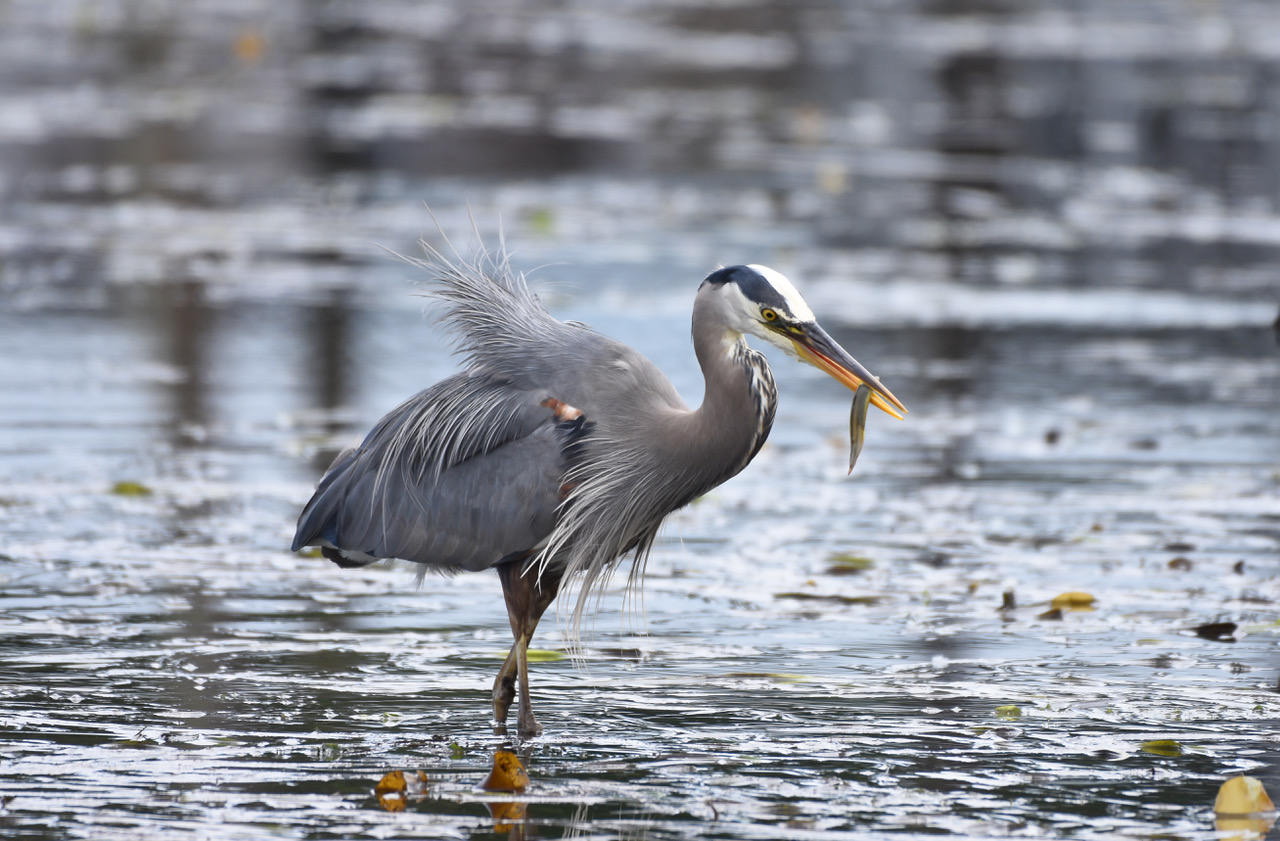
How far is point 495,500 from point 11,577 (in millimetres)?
2190

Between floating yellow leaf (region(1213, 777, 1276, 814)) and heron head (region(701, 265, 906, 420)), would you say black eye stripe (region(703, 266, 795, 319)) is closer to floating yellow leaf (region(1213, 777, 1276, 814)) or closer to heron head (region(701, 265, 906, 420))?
heron head (region(701, 265, 906, 420))

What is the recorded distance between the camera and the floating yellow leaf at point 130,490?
8078 mm

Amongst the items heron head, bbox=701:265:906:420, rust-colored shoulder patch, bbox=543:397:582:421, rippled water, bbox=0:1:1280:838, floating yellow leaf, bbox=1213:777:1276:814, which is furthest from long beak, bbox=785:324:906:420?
floating yellow leaf, bbox=1213:777:1276:814

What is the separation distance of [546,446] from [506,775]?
1165 mm

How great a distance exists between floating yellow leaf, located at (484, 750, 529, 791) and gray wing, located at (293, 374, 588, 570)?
899mm

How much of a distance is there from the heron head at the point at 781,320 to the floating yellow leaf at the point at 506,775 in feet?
4.51

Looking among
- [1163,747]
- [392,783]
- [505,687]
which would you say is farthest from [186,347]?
[1163,747]

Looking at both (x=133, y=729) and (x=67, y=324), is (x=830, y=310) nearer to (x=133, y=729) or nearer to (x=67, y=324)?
(x=67, y=324)

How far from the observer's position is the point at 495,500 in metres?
5.80

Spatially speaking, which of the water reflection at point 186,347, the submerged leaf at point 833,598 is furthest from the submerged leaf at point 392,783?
the water reflection at point 186,347

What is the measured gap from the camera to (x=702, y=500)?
855 centimetres

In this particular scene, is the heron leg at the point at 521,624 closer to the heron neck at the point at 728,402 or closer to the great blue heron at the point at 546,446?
the great blue heron at the point at 546,446

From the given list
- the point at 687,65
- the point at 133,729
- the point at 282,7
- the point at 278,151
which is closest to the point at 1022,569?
the point at 133,729

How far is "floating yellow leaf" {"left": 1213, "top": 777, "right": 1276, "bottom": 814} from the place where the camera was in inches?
187
